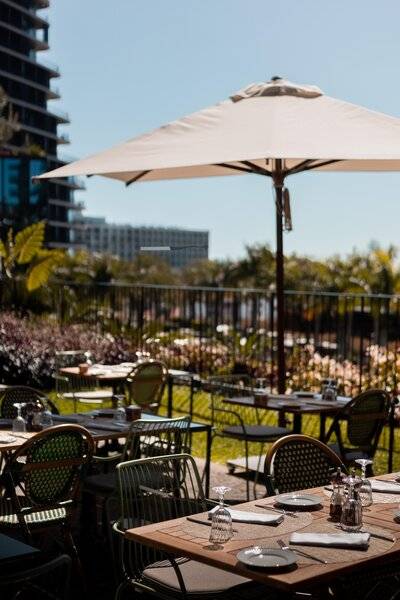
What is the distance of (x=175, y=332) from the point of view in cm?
1551

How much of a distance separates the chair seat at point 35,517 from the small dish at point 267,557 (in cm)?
208

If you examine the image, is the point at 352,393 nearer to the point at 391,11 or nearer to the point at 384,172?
the point at 384,172

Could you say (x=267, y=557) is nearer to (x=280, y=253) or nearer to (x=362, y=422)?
(x=362, y=422)

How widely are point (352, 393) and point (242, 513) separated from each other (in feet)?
28.3

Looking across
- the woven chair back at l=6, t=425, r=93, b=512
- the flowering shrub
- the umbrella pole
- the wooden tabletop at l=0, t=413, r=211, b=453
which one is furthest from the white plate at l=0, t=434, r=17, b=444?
the flowering shrub

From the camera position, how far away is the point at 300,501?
4.43m

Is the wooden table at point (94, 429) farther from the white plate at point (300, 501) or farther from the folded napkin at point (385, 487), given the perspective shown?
the white plate at point (300, 501)

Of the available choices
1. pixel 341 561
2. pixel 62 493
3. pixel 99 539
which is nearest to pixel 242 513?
pixel 341 561

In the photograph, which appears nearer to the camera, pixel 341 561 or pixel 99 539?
pixel 341 561

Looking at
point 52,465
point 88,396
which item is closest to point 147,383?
point 88,396

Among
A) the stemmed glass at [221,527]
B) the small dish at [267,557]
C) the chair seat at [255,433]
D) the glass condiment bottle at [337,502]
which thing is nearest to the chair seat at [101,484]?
the chair seat at [255,433]

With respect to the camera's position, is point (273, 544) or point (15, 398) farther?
point (15, 398)

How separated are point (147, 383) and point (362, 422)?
2.84 metres

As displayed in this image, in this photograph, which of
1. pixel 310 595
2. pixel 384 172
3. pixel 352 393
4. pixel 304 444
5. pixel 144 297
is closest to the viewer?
pixel 310 595
